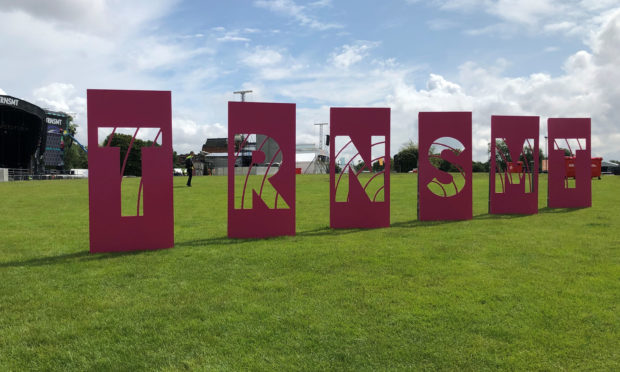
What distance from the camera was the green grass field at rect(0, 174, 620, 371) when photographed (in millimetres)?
3168

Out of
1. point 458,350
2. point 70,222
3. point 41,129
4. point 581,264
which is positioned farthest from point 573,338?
point 41,129

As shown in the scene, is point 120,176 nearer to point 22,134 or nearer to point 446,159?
point 446,159

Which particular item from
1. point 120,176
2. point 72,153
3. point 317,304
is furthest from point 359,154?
point 72,153

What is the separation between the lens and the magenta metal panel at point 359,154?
8.87m

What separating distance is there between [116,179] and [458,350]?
18.9 feet

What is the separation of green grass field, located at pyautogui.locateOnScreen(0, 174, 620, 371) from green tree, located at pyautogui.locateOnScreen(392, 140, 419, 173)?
56585 millimetres

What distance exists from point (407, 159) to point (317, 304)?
61560mm

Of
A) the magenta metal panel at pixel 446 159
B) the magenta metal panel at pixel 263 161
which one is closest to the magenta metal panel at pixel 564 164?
the magenta metal panel at pixel 446 159

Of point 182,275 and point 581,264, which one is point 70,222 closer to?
point 182,275

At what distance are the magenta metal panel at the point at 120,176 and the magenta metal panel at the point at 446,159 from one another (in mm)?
5890

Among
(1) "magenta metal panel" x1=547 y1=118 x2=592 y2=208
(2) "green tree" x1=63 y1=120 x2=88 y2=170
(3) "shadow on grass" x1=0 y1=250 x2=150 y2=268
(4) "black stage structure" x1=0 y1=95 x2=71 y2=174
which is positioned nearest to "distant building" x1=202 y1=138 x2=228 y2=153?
(2) "green tree" x1=63 y1=120 x2=88 y2=170

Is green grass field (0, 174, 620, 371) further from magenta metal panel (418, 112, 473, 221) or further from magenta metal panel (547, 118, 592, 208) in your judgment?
magenta metal panel (547, 118, 592, 208)

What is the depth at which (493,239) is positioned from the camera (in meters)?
7.58

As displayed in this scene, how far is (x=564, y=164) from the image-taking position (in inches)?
508
